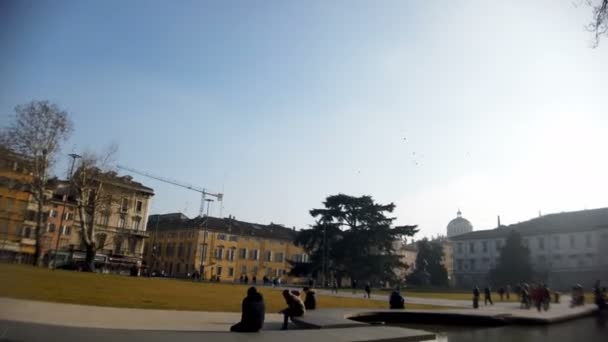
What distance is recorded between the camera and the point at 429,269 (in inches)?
3270

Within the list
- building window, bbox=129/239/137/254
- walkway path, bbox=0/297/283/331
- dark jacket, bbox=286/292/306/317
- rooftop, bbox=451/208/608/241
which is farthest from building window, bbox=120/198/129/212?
rooftop, bbox=451/208/608/241

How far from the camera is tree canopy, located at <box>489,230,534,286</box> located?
70625 millimetres

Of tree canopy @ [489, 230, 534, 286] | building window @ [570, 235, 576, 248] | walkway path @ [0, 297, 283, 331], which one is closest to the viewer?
walkway path @ [0, 297, 283, 331]

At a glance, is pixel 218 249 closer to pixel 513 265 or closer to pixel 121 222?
pixel 121 222

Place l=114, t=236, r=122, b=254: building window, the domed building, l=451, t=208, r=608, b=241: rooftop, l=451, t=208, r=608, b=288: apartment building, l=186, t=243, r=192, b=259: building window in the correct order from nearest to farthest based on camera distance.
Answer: l=114, t=236, r=122, b=254: building window, l=451, t=208, r=608, b=288: apartment building, l=451, t=208, r=608, b=241: rooftop, l=186, t=243, r=192, b=259: building window, the domed building

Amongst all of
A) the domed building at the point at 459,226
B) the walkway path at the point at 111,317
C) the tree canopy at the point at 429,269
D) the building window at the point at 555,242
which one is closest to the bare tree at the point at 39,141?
the walkway path at the point at 111,317

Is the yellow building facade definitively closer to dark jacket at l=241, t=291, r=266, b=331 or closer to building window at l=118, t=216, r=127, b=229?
building window at l=118, t=216, r=127, b=229

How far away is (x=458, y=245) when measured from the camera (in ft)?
317

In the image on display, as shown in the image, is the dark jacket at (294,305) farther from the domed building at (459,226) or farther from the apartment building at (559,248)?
the domed building at (459,226)

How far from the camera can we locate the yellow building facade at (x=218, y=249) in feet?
259

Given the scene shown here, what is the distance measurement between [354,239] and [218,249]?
102ft

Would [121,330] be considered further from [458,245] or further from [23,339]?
[458,245]

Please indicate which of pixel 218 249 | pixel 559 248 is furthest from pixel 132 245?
pixel 559 248

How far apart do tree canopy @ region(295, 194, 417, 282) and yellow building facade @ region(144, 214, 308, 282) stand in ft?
67.6
